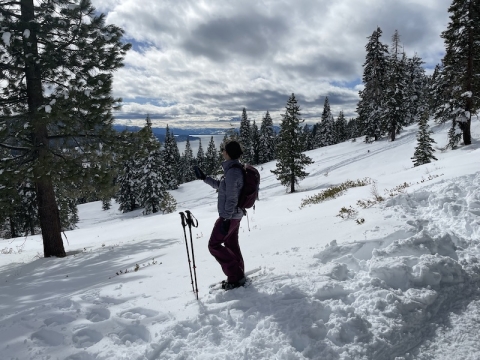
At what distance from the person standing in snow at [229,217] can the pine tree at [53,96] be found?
5.71m

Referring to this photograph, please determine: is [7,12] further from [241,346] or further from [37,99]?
[241,346]

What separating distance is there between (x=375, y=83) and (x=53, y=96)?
4430 centimetres

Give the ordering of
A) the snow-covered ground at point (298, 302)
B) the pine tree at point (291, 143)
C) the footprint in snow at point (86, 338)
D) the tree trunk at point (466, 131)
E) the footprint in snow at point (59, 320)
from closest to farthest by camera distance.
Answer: the snow-covered ground at point (298, 302) < the footprint in snow at point (86, 338) < the footprint in snow at point (59, 320) < the tree trunk at point (466, 131) < the pine tree at point (291, 143)

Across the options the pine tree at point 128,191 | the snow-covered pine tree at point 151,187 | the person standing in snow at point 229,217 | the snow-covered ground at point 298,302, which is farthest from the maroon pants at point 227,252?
the pine tree at point 128,191

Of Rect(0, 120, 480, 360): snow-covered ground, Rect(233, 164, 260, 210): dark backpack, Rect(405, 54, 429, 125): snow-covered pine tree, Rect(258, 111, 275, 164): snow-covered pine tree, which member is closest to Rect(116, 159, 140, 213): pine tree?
Rect(258, 111, 275, 164): snow-covered pine tree

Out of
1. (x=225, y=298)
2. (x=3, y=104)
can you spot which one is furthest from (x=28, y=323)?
(x=3, y=104)

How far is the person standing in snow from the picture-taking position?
4.24 metres

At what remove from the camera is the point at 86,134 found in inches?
361

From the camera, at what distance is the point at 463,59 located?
23.0 metres

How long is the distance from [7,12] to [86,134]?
3.62 meters

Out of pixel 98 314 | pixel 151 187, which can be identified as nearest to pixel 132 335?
pixel 98 314

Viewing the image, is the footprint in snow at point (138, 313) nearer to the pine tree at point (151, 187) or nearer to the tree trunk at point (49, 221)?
the tree trunk at point (49, 221)

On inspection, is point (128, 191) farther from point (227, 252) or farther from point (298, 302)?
point (298, 302)

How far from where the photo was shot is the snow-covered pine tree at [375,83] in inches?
1694
